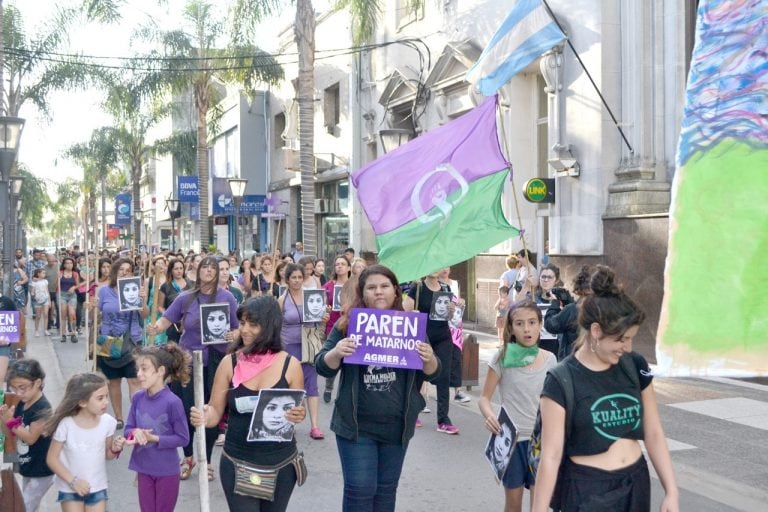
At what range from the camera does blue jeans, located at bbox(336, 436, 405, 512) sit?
443 cm

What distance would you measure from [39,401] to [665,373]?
430 cm

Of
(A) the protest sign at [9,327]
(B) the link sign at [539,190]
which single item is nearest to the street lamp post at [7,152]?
(A) the protest sign at [9,327]

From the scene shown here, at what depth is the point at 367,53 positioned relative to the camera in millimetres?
25578

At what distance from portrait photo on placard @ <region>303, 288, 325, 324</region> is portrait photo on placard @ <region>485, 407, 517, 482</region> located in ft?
13.4

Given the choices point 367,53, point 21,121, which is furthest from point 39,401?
point 367,53

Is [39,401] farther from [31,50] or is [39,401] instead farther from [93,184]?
[93,184]

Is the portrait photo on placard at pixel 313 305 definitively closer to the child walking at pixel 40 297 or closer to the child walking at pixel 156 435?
the child walking at pixel 156 435

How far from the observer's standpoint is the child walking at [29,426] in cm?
529

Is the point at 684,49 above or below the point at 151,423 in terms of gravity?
above

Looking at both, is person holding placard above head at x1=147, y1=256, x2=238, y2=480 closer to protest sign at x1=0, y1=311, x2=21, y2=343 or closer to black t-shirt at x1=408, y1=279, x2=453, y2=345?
protest sign at x1=0, y1=311, x2=21, y2=343

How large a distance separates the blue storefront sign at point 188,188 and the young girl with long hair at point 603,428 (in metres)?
37.4

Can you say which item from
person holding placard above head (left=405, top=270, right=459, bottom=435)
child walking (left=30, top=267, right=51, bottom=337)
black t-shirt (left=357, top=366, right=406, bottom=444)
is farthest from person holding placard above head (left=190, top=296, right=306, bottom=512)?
child walking (left=30, top=267, right=51, bottom=337)

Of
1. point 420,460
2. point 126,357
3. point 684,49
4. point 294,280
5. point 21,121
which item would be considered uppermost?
point 684,49

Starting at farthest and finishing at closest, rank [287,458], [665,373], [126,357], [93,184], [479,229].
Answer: [93,184], [126,357], [479,229], [287,458], [665,373]
